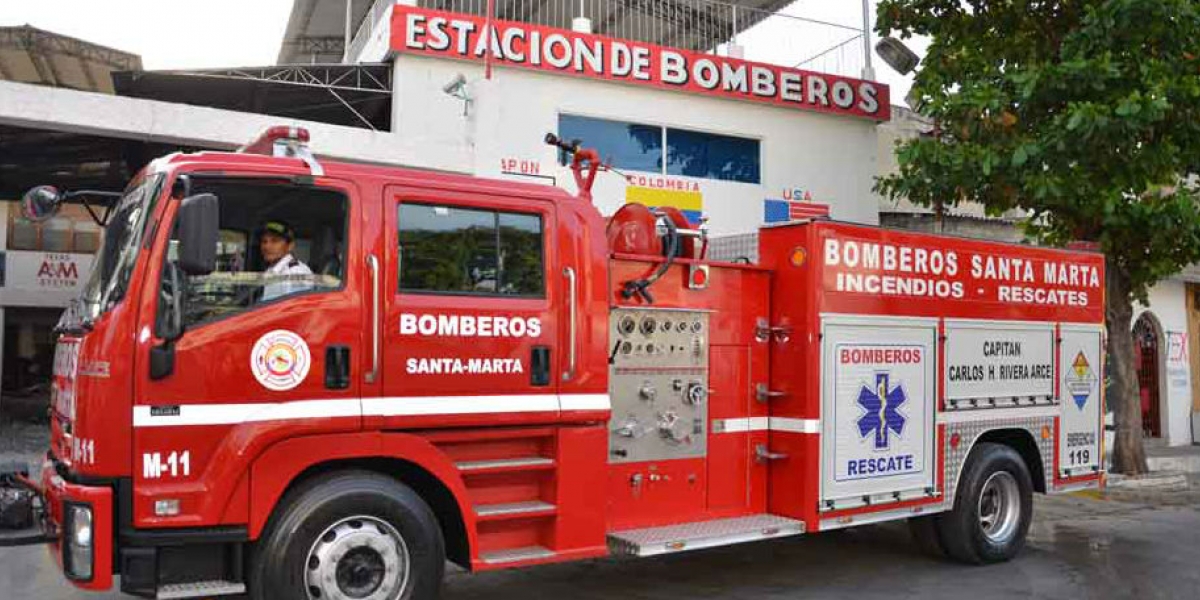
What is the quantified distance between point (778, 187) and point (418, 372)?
1069 cm

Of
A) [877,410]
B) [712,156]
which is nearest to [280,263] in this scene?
[877,410]

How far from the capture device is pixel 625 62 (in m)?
13.5

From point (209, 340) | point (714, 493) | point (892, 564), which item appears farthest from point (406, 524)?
point (892, 564)

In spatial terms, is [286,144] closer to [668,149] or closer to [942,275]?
[942,275]

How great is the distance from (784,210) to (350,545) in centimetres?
1115

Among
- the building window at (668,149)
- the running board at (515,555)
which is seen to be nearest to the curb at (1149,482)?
the building window at (668,149)

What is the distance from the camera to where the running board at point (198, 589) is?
4488 mm

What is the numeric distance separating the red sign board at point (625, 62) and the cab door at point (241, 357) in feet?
24.9

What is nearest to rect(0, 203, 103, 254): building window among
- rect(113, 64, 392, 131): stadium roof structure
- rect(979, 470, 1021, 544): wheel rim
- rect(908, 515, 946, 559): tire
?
rect(113, 64, 392, 131): stadium roof structure

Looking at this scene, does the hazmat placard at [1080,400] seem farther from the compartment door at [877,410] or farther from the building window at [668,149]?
the building window at [668,149]

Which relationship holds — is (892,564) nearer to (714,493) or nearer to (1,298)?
(714,493)

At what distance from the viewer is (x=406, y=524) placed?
4.93m

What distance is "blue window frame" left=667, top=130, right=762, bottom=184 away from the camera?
1410cm

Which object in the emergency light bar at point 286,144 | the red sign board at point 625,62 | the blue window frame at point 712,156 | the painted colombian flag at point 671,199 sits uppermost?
the red sign board at point 625,62
